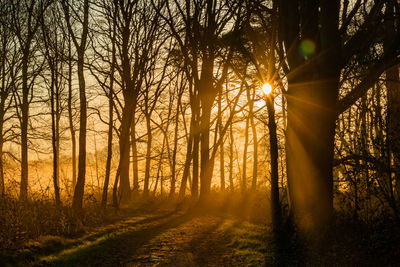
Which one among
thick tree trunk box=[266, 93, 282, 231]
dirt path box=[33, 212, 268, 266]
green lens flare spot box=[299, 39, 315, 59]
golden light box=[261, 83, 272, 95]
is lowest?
dirt path box=[33, 212, 268, 266]

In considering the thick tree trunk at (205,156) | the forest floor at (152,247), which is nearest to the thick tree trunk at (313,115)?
the forest floor at (152,247)

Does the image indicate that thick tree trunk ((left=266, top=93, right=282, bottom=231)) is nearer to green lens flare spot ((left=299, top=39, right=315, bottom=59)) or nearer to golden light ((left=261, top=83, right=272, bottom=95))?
golden light ((left=261, top=83, right=272, bottom=95))

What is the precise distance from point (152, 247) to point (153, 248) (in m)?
0.10

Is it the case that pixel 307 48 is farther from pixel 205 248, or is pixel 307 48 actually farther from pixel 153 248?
pixel 153 248

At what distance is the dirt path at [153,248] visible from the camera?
5.52 m

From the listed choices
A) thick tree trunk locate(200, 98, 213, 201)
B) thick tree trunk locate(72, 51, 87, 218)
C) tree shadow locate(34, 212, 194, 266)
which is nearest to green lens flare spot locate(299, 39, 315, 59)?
tree shadow locate(34, 212, 194, 266)

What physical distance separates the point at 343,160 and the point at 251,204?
816 centimetres

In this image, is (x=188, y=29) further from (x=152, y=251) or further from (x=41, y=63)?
(x=41, y=63)

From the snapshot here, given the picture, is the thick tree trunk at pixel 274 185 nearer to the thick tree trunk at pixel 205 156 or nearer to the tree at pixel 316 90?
the tree at pixel 316 90

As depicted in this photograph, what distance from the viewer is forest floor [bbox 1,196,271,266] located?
5480 mm

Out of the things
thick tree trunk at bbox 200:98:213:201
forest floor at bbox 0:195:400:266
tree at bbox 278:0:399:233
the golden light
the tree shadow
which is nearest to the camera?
forest floor at bbox 0:195:400:266

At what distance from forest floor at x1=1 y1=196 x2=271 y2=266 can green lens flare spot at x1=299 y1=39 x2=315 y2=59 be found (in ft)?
15.3

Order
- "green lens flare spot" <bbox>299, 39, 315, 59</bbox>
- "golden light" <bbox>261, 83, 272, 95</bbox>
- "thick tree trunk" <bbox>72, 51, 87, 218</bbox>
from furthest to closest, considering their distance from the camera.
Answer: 1. "thick tree trunk" <bbox>72, 51, 87, 218</bbox>
2. "green lens flare spot" <bbox>299, 39, 315, 59</bbox>
3. "golden light" <bbox>261, 83, 272, 95</bbox>

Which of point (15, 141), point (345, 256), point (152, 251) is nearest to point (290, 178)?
point (345, 256)
